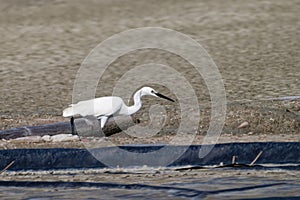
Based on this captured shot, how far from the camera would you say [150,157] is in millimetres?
7457

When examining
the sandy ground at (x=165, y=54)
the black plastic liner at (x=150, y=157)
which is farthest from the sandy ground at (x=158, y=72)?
the black plastic liner at (x=150, y=157)

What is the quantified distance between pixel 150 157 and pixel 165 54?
18.6ft

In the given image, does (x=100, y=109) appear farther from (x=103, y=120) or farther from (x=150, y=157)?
(x=150, y=157)

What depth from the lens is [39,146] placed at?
7859mm

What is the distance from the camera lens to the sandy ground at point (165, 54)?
912 cm

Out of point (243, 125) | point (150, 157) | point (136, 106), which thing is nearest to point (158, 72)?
point (136, 106)

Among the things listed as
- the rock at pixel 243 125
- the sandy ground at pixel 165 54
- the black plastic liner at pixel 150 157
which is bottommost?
the black plastic liner at pixel 150 157

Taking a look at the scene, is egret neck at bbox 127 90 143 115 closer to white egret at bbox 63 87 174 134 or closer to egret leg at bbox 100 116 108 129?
white egret at bbox 63 87 174 134

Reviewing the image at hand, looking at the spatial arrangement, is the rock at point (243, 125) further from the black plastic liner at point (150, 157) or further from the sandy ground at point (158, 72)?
the black plastic liner at point (150, 157)

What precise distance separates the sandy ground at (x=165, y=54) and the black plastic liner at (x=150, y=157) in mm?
503

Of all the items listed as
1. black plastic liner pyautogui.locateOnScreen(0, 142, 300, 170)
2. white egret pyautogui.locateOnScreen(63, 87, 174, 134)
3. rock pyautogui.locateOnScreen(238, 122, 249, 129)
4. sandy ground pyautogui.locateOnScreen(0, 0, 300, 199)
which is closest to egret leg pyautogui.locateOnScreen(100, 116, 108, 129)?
white egret pyautogui.locateOnScreen(63, 87, 174, 134)

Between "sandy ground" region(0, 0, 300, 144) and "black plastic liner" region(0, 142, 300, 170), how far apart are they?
50cm

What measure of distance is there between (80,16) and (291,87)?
5.14 metres

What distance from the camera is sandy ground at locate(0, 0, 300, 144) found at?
912 centimetres
